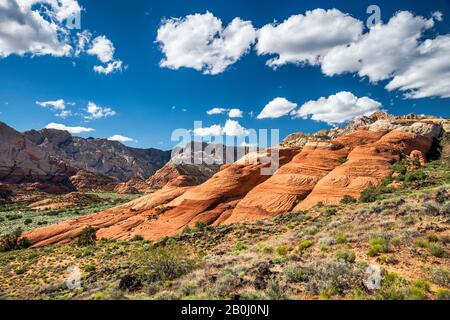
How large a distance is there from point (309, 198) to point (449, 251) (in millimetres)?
20745

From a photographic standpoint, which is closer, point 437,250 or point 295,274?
point 295,274

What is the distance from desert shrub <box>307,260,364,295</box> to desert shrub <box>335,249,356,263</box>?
0.90 metres

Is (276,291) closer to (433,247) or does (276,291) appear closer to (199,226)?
(433,247)

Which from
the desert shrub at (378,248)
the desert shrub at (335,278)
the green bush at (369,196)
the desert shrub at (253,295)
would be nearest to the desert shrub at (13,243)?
the desert shrub at (253,295)

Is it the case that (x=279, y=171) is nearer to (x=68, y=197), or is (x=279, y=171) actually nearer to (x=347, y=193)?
(x=347, y=193)

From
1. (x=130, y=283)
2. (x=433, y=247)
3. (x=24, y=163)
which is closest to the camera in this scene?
Result: (x=433, y=247)

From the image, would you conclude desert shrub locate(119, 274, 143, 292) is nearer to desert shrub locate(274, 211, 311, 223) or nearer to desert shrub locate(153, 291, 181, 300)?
desert shrub locate(153, 291, 181, 300)

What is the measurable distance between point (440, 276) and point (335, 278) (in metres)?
3.32

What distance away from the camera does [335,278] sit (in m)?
10.3

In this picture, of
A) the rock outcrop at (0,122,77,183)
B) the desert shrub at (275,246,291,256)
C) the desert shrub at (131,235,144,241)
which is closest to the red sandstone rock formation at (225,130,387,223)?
the desert shrub at (131,235,144,241)

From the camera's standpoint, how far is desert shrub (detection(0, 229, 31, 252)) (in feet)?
113

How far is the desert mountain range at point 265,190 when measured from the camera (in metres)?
33.1

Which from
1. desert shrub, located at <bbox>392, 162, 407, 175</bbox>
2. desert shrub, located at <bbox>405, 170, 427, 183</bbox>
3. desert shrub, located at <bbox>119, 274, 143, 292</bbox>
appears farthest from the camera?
desert shrub, located at <bbox>392, 162, 407, 175</bbox>

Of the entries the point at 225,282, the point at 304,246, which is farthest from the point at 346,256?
the point at 225,282
